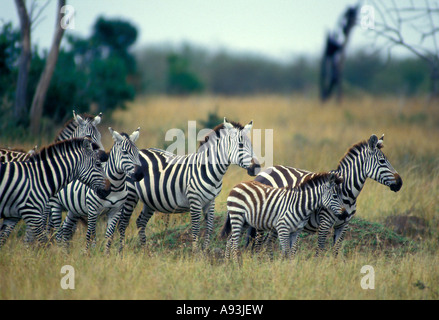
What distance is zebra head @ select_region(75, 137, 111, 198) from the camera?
6.45 m

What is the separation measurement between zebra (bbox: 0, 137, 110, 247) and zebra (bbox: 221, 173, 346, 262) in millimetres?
1885

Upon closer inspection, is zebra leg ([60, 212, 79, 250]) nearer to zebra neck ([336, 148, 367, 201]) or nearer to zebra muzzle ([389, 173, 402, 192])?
zebra neck ([336, 148, 367, 201])

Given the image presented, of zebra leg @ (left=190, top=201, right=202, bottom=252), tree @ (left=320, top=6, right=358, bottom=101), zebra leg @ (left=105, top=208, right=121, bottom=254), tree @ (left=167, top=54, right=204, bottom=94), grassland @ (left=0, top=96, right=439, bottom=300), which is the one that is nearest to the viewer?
grassland @ (left=0, top=96, right=439, bottom=300)

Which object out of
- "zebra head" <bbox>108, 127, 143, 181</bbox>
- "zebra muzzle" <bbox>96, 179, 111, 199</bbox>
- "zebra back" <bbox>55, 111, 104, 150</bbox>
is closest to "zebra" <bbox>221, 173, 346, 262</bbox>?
"zebra head" <bbox>108, 127, 143, 181</bbox>

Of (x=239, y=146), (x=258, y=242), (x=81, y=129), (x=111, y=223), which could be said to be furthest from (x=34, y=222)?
(x=258, y=242)

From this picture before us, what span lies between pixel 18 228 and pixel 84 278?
124 inches

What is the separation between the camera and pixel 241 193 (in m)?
6.85

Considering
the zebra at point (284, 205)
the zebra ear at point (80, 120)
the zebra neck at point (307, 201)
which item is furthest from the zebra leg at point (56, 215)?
the zebra neck at point (307, 201)

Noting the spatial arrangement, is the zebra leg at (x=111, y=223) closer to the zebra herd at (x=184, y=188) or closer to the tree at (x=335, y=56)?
the zebra herd at (x=184, y=188)

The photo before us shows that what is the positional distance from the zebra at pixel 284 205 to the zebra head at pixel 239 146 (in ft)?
1.23

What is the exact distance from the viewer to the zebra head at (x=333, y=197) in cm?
641

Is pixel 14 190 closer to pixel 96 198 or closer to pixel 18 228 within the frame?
pixel 96 198

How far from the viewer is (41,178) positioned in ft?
20.5
